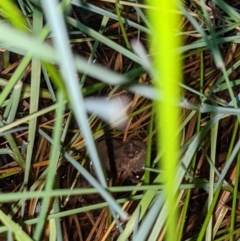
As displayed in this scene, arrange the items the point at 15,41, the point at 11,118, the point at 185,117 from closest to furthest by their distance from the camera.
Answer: the point at 15,41 → the point at 11,118 → the point at 185,117

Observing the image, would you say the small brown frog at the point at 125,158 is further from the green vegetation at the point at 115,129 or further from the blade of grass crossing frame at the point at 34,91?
the blade of grass crossing frame at the point at 34,91

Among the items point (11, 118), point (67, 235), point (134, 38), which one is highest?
point (134, 38)

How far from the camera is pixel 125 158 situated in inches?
38.4

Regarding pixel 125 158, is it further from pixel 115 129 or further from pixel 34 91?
pixel 34 91

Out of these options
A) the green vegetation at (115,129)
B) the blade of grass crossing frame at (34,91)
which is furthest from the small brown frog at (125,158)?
the blade of grass crossing frame at (34,91)

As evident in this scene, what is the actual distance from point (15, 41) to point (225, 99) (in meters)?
0.83

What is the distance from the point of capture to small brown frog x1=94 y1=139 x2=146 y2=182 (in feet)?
3.18

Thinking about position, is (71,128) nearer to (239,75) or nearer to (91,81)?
(91,81)

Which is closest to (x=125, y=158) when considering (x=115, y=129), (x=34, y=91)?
(x=115, y=129)

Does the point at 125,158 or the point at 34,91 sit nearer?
the point at 34,91

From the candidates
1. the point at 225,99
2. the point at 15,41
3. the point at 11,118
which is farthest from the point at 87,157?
the point at 15,41

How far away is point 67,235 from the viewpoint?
908 millimetres

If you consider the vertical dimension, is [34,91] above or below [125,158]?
above

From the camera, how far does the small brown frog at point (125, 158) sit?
970 millimetres
